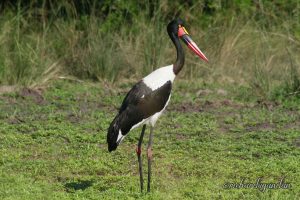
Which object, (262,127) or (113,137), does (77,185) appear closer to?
(113,137)

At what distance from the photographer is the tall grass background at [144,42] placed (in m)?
10.1

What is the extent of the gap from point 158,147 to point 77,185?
1357 mm

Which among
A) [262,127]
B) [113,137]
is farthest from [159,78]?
[262,127]

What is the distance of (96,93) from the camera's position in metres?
9.87

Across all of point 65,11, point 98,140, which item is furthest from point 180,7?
point 98,140

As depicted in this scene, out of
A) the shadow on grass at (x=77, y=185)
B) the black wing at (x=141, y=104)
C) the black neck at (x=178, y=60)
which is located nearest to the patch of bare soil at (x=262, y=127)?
the black neck at (x=178, y=60)

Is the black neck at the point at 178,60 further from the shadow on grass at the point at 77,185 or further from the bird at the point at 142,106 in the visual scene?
the shadow on grass at the point at 77,185

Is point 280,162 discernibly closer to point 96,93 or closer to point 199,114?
point 199,114

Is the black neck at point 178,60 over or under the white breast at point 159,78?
over

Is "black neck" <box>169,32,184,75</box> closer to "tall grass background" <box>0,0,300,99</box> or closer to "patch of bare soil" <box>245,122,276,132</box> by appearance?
"patch of bare soil" <box>245,122,276,132</box>

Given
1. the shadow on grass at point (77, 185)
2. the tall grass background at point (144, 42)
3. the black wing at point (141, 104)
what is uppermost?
the black wing at point (141, 104)

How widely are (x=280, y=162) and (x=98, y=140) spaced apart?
1.82 metres

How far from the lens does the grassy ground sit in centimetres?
617

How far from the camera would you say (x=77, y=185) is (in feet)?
20.5
